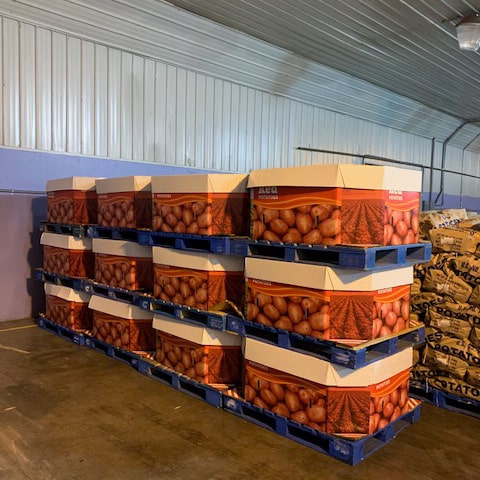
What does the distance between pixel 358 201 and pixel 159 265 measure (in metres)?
2.38

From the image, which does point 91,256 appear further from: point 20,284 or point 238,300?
point 238,300

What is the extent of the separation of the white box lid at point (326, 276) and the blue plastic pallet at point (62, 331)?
3.24m

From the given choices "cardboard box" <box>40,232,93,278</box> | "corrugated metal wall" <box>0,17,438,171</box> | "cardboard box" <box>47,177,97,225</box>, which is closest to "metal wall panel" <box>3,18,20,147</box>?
"corrugated metal wall" <box>0,17,438,171</box>

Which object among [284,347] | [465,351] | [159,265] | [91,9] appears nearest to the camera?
[284,347]

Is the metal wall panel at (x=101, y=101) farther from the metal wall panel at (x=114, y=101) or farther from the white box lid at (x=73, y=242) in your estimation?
the white box lid at (x=73, y=242)

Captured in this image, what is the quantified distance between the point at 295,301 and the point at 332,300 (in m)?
0.33

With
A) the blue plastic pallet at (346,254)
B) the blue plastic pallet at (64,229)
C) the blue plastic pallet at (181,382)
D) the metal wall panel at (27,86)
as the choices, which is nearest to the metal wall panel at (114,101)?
the metal wall panel at (27,86)

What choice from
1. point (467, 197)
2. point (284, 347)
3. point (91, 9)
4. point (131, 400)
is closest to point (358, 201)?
point (284, 347)

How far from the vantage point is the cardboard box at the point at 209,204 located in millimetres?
4523

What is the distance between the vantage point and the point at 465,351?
451 centimetres

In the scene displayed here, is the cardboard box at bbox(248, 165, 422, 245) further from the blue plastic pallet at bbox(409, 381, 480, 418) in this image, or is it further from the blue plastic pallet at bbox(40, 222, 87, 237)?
the blue plastic pallet at bbox(40, 222, 87, 237)

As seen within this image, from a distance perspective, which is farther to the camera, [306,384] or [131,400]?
[131,400]

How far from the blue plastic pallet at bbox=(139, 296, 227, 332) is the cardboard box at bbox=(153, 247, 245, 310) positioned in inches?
2.4

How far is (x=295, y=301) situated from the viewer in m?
3.80
